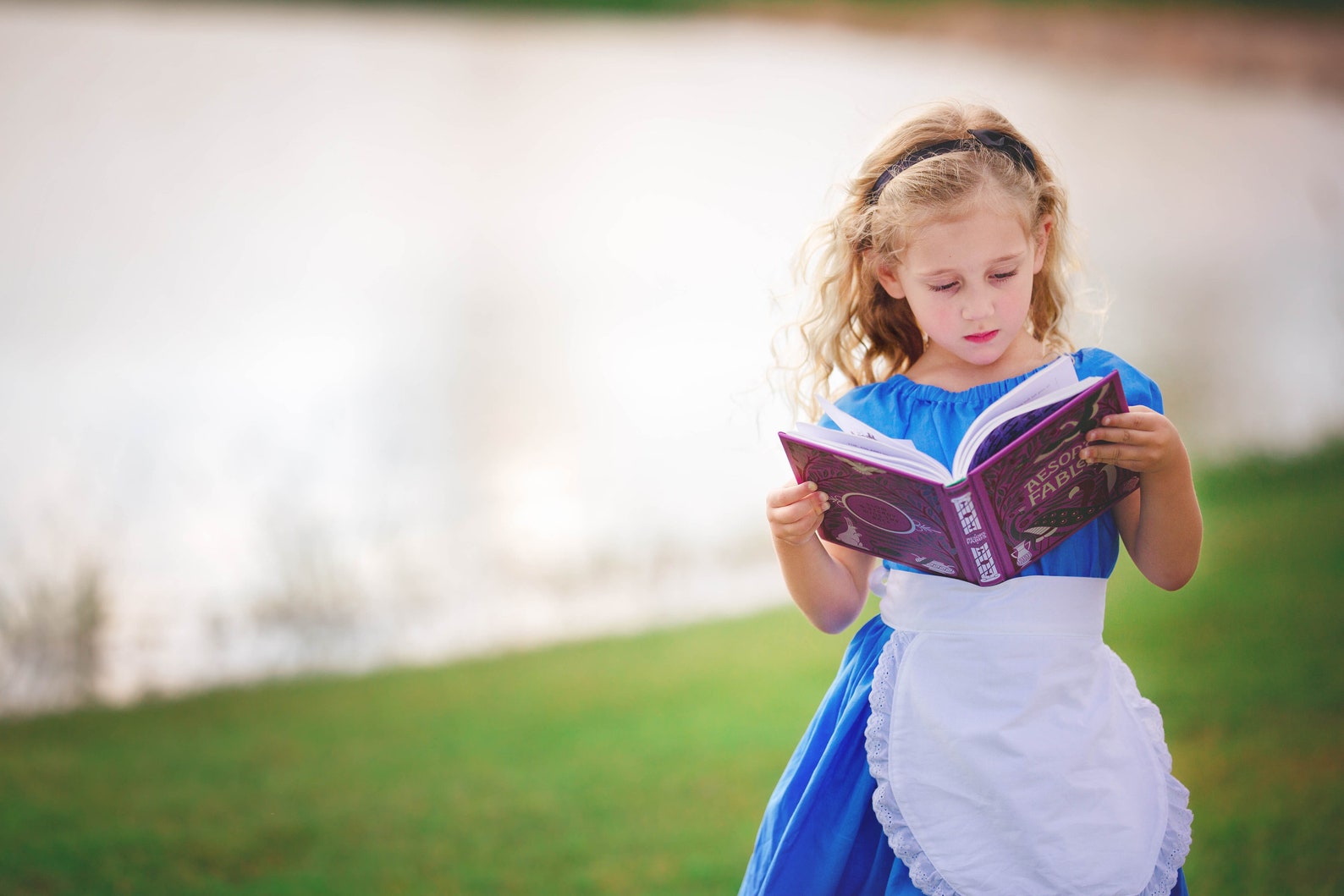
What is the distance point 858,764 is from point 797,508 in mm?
293

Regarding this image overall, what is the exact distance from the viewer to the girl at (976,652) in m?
1.20

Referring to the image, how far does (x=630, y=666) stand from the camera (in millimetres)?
3377

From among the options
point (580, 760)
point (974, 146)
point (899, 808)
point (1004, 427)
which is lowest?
point (580, 760)

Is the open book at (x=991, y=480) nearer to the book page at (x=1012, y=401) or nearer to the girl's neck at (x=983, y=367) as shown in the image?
the book page at (x=1012, y=401)

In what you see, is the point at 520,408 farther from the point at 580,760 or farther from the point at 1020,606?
the point at 1020,606

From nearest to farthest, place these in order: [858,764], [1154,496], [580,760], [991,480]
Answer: [991,480] → [1154,496] → [858,764] → [580,760]

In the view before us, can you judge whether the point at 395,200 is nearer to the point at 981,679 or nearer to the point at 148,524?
the point at 148,524

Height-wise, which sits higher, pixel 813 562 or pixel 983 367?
pixel 983 367

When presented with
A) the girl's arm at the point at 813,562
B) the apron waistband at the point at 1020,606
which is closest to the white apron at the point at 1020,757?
the apron waistband at the point at 1020,606

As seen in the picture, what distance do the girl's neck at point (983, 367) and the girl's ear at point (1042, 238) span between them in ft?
0.27

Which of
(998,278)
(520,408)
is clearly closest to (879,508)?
(998,278)

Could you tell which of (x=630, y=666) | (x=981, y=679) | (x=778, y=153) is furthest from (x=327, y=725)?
(x=778, y=153)

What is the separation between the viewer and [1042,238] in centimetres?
134

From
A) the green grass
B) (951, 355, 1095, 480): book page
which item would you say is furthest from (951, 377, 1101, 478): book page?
the green grass
